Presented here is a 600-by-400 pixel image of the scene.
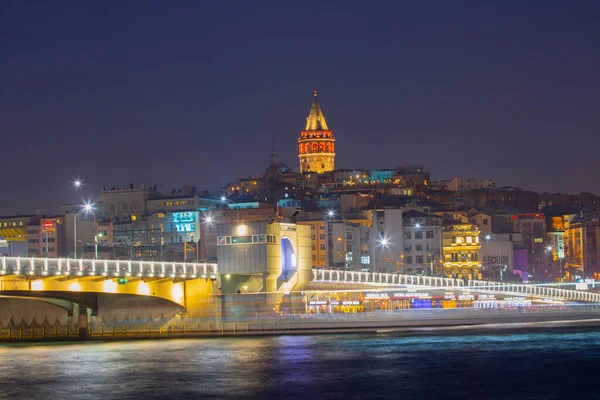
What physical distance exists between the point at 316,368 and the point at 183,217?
113916 millimetres

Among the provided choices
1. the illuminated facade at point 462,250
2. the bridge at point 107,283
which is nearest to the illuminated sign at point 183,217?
the illuminated facade at point 462,250

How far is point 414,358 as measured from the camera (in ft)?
234

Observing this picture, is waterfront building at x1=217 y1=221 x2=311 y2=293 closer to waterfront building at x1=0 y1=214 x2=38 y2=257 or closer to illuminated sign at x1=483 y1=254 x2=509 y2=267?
illuminated sign at x1=483 y1=254 x2=509 y2=267

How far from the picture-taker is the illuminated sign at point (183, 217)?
178500 mm

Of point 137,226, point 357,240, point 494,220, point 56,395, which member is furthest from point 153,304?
point 494,220

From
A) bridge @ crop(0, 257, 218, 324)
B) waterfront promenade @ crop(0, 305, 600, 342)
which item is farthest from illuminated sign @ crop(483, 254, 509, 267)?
bridge @ crop(0, 257, 218, 324)

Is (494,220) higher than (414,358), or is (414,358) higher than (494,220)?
(494,220)

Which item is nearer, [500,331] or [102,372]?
[102,372]

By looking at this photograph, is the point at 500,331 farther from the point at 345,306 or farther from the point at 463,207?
the point at 463,207

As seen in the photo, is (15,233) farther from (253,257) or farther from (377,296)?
(253,257)

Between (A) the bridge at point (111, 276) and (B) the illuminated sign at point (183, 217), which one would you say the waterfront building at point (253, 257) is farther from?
(B) the illuminated sign at point (183, 217)

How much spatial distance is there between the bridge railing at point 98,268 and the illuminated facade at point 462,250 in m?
65.2

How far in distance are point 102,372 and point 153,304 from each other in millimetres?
28162

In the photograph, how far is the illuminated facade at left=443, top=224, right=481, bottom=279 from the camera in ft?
506
